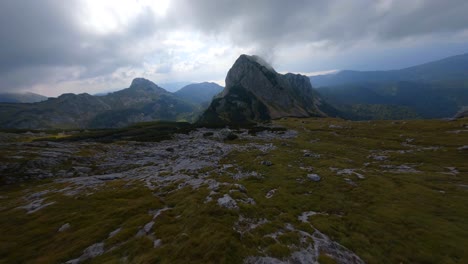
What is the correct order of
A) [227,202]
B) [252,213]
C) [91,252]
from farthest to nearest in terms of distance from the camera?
[227,202] < [252,213] < [91,252]

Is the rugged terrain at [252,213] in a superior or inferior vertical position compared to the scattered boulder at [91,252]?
inferior

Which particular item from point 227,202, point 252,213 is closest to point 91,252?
point 227,202

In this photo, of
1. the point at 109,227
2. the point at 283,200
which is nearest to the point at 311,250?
the point at 283,200

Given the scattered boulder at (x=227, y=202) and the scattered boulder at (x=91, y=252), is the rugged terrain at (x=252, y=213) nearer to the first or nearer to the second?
the scattered boulder at (x=91, y=252)

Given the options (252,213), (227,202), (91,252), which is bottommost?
(252,213)

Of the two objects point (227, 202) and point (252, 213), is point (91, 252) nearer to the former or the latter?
point (227, 202)

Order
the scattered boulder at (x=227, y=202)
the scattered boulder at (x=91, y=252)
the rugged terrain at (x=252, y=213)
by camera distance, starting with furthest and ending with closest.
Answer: the scattered boulder at (x=227, y=202), the scattered boulder at (x=91, y=252), the rugged terrain at (x=252, y=213)

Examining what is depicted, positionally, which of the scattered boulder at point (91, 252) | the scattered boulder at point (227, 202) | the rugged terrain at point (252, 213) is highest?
the scattered boulder at point (227, 202)

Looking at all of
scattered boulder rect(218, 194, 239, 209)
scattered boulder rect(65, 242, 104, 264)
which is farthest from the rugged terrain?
scattered boulder rect(218, 194, 239, 209)

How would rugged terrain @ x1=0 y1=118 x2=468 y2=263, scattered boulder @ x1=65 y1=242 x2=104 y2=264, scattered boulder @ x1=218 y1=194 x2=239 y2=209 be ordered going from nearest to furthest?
1. rugged terrain @ x1=0 y1=118 x2=468 y2=263
2. scattered boulder @ x1=65 y1=242 x2=104 y2=264
3. scattered boulder @ x1=218 y1=194 x2=239 y2=209

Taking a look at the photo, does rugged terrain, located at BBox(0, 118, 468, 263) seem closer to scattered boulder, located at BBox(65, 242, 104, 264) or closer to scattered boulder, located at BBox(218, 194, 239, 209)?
scattered boulder, located at BBox(65, 242, 104, 264)

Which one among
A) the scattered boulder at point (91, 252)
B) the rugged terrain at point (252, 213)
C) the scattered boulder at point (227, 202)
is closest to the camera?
the rugged terrain at point (252, 213)

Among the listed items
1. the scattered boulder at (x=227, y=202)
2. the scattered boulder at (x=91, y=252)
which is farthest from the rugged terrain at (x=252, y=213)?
Result: the scattered boulder at (x=227, y=202)

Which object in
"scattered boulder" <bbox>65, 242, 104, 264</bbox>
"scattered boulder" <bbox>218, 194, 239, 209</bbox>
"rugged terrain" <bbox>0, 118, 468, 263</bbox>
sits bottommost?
"rugged terrain" <bbox>0, 118, 468, 263</bbox>
